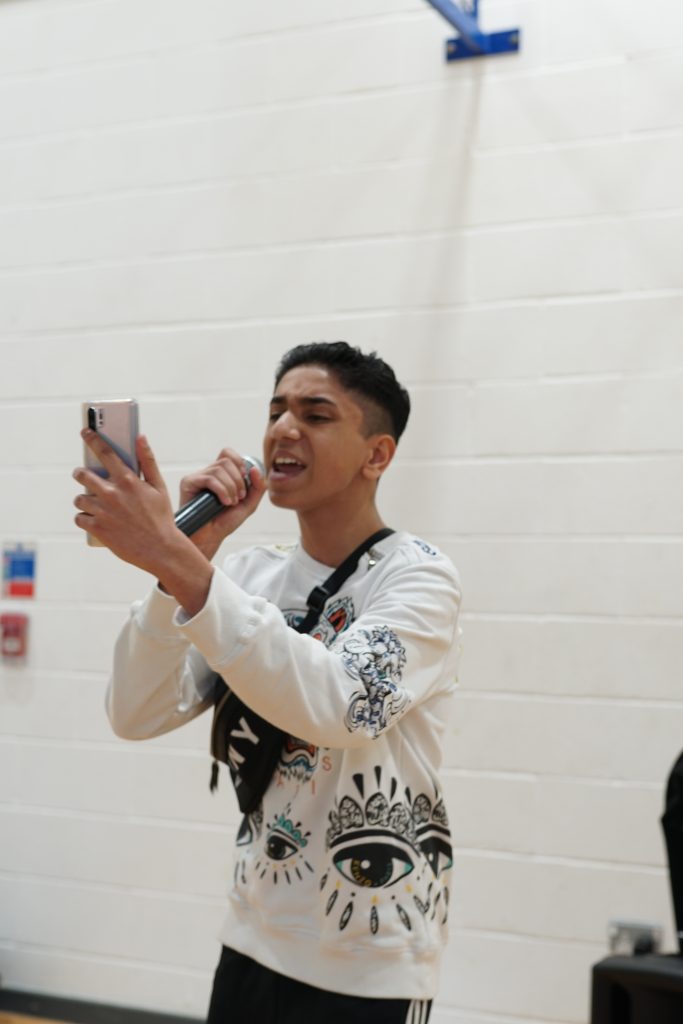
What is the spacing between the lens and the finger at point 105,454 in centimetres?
143

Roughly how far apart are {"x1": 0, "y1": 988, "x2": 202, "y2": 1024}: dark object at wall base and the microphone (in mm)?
2148

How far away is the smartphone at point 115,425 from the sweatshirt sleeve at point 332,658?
8.5 inches

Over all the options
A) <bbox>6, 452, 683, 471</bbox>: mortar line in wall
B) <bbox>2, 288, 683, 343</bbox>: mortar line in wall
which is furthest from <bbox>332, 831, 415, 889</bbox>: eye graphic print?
<bbox>2, 288, 683, 343</bbox>: mortar line in wall

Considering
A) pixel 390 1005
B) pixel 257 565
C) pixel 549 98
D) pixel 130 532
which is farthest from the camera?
pixel 549 98

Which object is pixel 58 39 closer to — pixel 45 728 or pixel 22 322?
pixel 22 322

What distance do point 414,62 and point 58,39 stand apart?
1195mm

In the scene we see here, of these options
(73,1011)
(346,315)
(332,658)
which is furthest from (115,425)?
(73,1011)

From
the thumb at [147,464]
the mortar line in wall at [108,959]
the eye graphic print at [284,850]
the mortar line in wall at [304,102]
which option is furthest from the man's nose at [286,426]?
the mortar line in wall at [108,959]

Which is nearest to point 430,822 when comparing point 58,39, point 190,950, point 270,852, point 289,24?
point 270,852

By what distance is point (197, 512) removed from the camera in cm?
163

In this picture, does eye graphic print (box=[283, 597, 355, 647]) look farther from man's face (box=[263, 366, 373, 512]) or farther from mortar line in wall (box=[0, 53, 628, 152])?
mortar line in wall (box=[0, 53, 628, 152])

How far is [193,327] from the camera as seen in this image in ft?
11.1

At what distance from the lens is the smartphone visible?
142 centimetres

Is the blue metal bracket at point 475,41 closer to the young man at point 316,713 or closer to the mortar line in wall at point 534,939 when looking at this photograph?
the young man at point 316,713
